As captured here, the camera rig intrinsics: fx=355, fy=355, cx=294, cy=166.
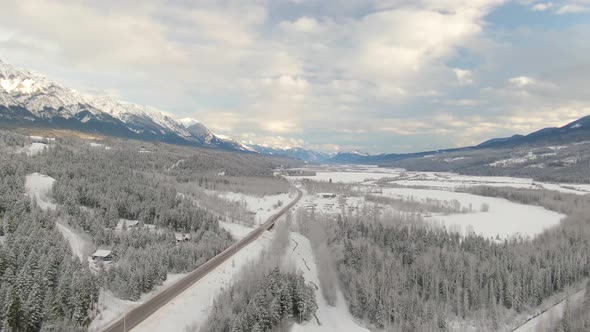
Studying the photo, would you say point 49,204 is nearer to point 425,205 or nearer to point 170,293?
point 170,293

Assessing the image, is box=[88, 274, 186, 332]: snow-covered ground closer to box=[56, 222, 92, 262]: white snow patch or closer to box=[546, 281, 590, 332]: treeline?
box=[56, 222, 92, 262]: white snow patch

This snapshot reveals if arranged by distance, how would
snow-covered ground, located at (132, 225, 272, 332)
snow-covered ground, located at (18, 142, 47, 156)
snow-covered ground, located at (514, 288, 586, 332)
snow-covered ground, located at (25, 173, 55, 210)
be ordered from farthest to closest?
snow-covered ground, located at (18, 142, 47, 156), snow-covered ground, located at (25, 173, 55, 210), snow-covered ground, located at (514, 288, 586, 332), snow-covered ground, located at (132, 225, 272, 332)

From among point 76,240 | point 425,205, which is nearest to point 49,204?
point 76,240

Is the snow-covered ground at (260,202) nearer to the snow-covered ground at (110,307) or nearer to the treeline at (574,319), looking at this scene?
the snow-covered ground at (110,307)

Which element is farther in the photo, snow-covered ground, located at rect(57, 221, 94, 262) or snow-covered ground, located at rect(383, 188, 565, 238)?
snow-covered ground, located at rect(383, 188, 565, 238)

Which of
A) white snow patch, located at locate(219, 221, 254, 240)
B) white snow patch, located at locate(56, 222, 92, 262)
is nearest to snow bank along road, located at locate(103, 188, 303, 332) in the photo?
white snow patch, located at locate(219, 221, 254, 240)

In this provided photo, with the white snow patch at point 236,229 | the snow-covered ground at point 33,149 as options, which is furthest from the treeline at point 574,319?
the snow-covered ground at point 33,149
